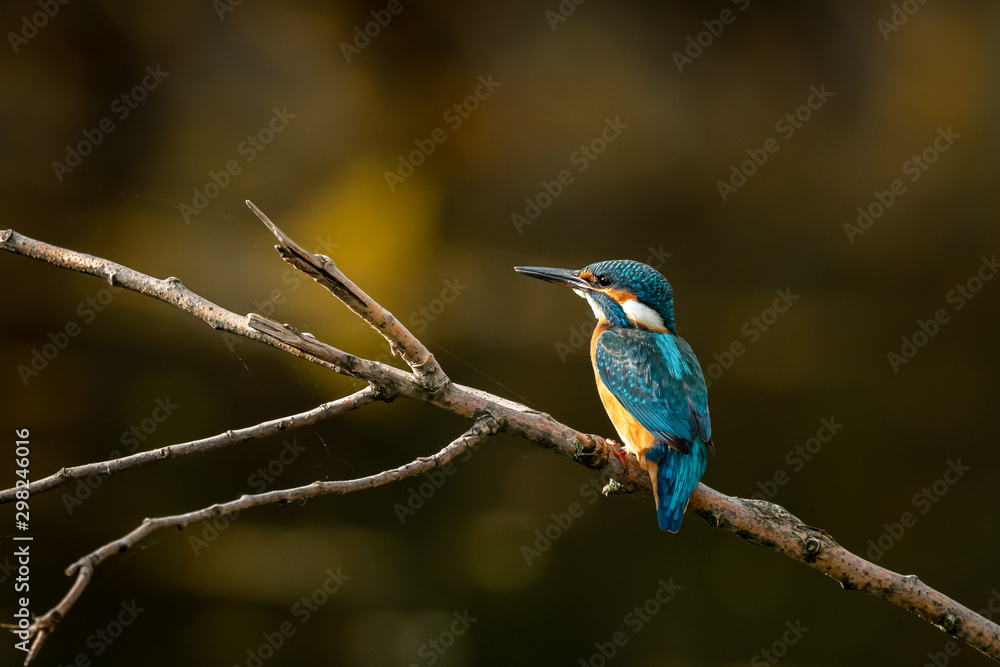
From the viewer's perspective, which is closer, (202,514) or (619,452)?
(202,514)

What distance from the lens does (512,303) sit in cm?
357

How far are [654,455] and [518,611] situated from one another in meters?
2.13

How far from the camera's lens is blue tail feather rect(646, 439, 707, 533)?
170 cm

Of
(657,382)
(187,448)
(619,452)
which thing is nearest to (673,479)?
(619,452)

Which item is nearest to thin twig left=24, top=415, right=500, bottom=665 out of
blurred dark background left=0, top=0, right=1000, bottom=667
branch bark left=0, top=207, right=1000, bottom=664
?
branch bark left=0, top=207, right=1000, bottom=664

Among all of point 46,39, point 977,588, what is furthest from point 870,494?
point 46,39

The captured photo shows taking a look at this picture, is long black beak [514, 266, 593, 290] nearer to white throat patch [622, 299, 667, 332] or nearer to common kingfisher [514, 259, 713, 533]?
common kingfisher [514, 259, 713, 533]

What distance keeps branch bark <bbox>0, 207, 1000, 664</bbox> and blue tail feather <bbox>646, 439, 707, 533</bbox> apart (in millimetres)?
34

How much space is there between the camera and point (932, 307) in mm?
3650

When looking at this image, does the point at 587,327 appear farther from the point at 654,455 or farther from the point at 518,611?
the point at 654,455

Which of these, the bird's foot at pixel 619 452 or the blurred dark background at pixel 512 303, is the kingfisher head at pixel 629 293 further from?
the blurred dark background at pixel 512 303

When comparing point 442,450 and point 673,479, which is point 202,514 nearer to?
point 442,450

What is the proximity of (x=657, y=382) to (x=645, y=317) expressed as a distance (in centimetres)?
30

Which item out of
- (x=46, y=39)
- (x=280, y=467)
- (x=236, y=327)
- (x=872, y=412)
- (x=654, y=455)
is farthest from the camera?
(x=872, y=412)
